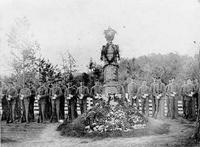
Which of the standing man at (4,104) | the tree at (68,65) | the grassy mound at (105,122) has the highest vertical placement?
the tree at (68,65)

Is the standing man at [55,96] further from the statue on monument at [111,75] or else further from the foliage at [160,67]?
the foliage at [160,67]

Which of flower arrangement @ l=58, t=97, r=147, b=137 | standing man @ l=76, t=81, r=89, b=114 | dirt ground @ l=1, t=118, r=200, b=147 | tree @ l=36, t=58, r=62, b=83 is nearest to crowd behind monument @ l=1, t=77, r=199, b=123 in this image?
standing man @ l=76, t=81, r=89, b=114

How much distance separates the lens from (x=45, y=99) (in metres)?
14.2

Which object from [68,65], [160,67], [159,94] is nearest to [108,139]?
[68,65]

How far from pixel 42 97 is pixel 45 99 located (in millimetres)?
147

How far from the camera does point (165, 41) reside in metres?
11.8

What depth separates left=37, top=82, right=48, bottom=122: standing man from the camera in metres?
13.9

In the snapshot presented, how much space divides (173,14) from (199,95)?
88.3 inches

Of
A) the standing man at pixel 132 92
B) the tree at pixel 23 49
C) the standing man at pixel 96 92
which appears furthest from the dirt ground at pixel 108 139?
the standing man at pixel 132 92

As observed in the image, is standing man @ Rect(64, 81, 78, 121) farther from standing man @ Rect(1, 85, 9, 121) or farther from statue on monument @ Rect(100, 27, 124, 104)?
standing man @ Rect(1, 85, 9, 121)

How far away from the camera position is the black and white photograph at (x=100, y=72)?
11445 millimetres

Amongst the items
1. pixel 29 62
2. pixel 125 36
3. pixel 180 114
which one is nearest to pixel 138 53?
pixel 125 36

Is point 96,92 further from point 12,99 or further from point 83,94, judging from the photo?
point 12,99

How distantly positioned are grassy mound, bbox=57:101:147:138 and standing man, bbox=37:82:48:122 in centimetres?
166
